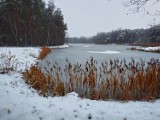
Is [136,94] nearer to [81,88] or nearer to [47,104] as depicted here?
[81,88]

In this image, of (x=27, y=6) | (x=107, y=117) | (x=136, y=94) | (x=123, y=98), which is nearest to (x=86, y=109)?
(x=107, y=117)

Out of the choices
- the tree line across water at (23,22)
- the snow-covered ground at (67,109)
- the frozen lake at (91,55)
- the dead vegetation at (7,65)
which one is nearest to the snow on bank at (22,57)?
the dead vegetation at (7,65)

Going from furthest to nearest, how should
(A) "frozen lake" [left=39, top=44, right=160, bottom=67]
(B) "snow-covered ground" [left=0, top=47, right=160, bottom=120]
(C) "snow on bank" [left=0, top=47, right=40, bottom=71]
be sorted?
1. (A) "frozen lake" [left=39, top=44, right=160, bottom=67]
2. (C) "snow on bank" [left=0, top=47, right=40, bottom=71]
3. (B) "snow-covered ground" [left=0, top=47, right=160, bottom=120]

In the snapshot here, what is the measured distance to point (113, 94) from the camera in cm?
717

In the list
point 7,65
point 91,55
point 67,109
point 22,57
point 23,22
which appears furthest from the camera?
point 23,22

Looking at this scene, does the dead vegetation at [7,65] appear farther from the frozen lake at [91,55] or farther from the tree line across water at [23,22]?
the tree line across water at [23,22]

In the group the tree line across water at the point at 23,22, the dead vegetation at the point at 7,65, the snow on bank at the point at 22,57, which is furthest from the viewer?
the tree line across water at the point at 23,22

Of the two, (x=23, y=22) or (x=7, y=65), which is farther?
(x=23, y=22)

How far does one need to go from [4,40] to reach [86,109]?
138 ft

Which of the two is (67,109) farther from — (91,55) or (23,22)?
(23,22)

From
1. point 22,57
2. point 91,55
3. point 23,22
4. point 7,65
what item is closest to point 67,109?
point 7,65

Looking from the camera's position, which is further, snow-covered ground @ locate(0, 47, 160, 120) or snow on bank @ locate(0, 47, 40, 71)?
snow on bank @ locate(0, 47, 40, 71)

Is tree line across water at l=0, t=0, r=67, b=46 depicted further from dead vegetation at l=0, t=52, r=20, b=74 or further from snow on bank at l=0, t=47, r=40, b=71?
dead vegetation at l=0, t=52, r=20, b=74

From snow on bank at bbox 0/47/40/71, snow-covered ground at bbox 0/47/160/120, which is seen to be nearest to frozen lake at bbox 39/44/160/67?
snow on bank at bbox 0/47/40/71
